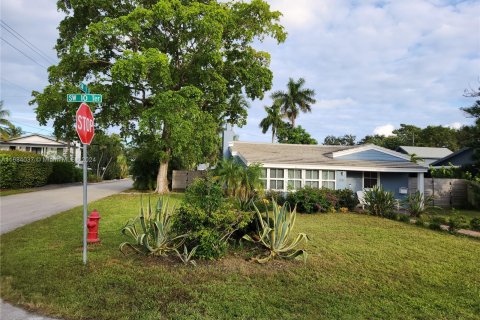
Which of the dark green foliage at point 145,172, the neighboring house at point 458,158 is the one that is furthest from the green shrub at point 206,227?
the neighboring house at point 458,158

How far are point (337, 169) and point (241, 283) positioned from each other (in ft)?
50.2

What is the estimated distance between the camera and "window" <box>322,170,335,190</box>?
19578mm

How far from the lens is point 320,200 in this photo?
50.0 ft

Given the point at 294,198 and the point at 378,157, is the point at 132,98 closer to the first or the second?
the point at 294,198

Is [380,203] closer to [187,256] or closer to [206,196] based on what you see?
[206,196]

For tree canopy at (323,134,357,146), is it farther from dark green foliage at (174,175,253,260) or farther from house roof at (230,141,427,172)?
dark green foliage at (174,175,253,260)

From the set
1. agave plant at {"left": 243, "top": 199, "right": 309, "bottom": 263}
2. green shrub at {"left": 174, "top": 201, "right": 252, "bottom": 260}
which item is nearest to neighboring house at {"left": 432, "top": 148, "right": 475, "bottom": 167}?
agave plant at {"left": 243, "top": 199, "right": 309, "bottom": 263}

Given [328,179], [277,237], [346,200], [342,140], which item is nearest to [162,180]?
[328,179]

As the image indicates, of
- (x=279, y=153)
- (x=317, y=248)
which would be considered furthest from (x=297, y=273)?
(x=279, y=153)

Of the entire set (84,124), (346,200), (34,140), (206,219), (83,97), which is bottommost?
(346,200)

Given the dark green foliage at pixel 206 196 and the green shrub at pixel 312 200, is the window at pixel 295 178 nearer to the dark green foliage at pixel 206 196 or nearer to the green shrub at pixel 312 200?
the green shrub at pixel 312 200

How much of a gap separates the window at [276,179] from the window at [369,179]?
17.6ft

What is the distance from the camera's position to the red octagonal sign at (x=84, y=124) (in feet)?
18.3

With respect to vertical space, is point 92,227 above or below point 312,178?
below
